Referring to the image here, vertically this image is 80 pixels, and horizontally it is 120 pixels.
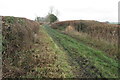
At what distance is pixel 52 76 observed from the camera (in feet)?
17.3

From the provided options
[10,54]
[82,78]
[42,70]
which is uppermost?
[10,54]

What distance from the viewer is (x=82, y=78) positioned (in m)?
6.00

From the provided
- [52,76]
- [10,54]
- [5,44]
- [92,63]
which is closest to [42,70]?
[52,76]

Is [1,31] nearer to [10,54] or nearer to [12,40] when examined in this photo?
[12,40]

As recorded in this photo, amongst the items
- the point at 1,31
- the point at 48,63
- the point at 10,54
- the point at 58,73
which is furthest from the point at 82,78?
the point at 1,31

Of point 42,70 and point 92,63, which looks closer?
point 42,70

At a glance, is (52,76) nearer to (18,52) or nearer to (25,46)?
(18,52)

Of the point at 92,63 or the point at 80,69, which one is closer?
the point at 80,69

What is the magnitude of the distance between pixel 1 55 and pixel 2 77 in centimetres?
102

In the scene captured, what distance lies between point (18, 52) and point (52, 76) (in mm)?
1766

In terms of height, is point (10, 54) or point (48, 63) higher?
point (10, 54)

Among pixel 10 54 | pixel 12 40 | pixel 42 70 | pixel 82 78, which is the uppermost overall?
pixel 12 40

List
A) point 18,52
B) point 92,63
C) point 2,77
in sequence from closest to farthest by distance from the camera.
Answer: point 2,77 < point 18,52 < point 92,63

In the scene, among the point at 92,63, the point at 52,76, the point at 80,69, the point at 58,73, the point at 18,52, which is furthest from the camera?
the point at 92,63
